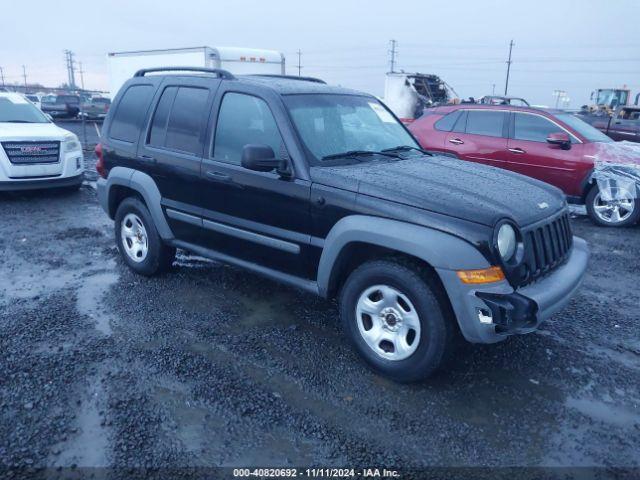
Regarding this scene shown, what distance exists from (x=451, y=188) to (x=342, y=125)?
1223 mm

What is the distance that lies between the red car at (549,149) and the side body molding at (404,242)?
5579 mm

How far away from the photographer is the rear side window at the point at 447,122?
8758 millimetres

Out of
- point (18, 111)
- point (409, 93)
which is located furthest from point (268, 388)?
point (409, 93)

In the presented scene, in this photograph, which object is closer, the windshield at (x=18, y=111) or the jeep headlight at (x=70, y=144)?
the jeep headlight at (x=70, y=144)

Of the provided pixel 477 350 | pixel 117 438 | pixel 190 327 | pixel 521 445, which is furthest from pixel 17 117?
pixel 521 445

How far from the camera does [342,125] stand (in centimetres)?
416

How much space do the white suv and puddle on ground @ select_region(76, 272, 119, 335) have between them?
417 cm

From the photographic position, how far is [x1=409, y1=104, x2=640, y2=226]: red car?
7555 millimetres

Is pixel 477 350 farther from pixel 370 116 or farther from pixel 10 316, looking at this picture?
pixel 10 316

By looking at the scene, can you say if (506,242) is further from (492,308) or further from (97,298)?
(97,298)

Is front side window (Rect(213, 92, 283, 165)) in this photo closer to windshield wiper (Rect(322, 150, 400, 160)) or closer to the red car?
windshield wiper (Rect(322, 150, 400, 160))

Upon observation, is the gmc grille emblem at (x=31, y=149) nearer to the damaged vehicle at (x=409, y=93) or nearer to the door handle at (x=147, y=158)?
the door handle at (x=147, y=158)

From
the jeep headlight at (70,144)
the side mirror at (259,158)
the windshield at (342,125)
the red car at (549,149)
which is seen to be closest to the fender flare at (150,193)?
the side mirror at (259,158)

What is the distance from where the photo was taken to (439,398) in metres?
3.24
